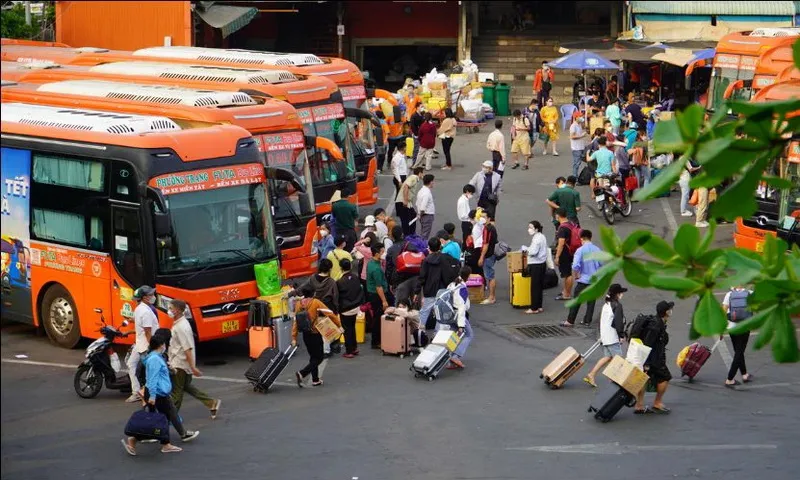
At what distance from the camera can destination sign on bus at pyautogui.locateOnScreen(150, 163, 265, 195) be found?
16953mm

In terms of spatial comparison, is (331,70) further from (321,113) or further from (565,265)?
(565,265)

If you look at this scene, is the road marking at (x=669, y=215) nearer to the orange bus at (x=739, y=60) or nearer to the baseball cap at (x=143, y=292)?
the orange bus at (x=739, y=60)

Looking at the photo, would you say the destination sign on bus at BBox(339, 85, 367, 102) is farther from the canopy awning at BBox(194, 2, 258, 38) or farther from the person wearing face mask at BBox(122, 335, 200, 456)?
the person wearing face mask at BBox(122, 335, 200, 456)

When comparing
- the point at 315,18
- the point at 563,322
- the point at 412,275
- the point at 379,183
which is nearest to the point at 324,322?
the point at 412,275

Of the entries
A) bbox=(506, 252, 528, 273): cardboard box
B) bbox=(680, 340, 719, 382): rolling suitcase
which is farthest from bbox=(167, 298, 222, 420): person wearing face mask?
bbox=(506, 252, 528, 273): cardboard box

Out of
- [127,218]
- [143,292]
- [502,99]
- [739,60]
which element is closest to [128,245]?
[127,218]

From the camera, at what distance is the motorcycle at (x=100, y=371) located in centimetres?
1561

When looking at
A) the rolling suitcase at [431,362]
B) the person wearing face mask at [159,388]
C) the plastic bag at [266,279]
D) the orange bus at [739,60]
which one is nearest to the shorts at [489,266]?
the rolling suitcase at [431,362]

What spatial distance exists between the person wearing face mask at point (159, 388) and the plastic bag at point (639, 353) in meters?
5.23

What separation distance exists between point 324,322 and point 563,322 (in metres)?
5.21

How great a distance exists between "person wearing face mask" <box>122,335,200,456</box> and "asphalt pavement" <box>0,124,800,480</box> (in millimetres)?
165

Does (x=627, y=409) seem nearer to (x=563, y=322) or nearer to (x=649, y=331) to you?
(x=649, y=331)

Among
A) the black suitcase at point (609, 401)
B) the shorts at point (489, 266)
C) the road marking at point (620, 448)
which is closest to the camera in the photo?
the road marking at point (620, 448)

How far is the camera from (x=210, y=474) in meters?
13.2
